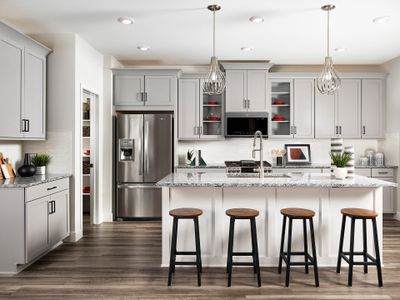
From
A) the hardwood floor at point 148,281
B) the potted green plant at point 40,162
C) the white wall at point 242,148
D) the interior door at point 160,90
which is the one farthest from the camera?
the white wall at point 242,148

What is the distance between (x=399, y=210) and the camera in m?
5.37

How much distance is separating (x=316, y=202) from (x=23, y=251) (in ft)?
9.68

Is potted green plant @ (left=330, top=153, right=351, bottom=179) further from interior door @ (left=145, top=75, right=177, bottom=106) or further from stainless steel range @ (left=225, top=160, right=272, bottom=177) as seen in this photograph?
interior door @ (left=145, top=75, right=177, bottom=106)

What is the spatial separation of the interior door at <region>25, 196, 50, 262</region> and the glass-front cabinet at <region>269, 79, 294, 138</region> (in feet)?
12.4

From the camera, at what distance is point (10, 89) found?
351cm

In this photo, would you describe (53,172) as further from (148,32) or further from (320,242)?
(320,242)

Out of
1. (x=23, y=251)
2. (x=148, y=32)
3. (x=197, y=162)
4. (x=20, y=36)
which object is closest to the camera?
(x=23, y=251)

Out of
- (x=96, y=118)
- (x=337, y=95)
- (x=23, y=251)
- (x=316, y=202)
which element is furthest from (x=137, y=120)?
(x=337, y=95)

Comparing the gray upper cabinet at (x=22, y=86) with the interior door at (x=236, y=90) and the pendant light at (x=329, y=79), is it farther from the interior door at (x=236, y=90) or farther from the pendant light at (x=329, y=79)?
the pendant light at (x=329, y=79)

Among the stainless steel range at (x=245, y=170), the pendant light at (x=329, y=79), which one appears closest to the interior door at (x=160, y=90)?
the stainless steel range at (x=245, y=170)

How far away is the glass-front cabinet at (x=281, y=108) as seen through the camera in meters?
5.73

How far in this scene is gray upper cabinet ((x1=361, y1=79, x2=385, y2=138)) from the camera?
5668 mm

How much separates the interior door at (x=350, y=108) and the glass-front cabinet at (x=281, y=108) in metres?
0.85

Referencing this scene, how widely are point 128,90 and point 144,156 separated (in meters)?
1.17
